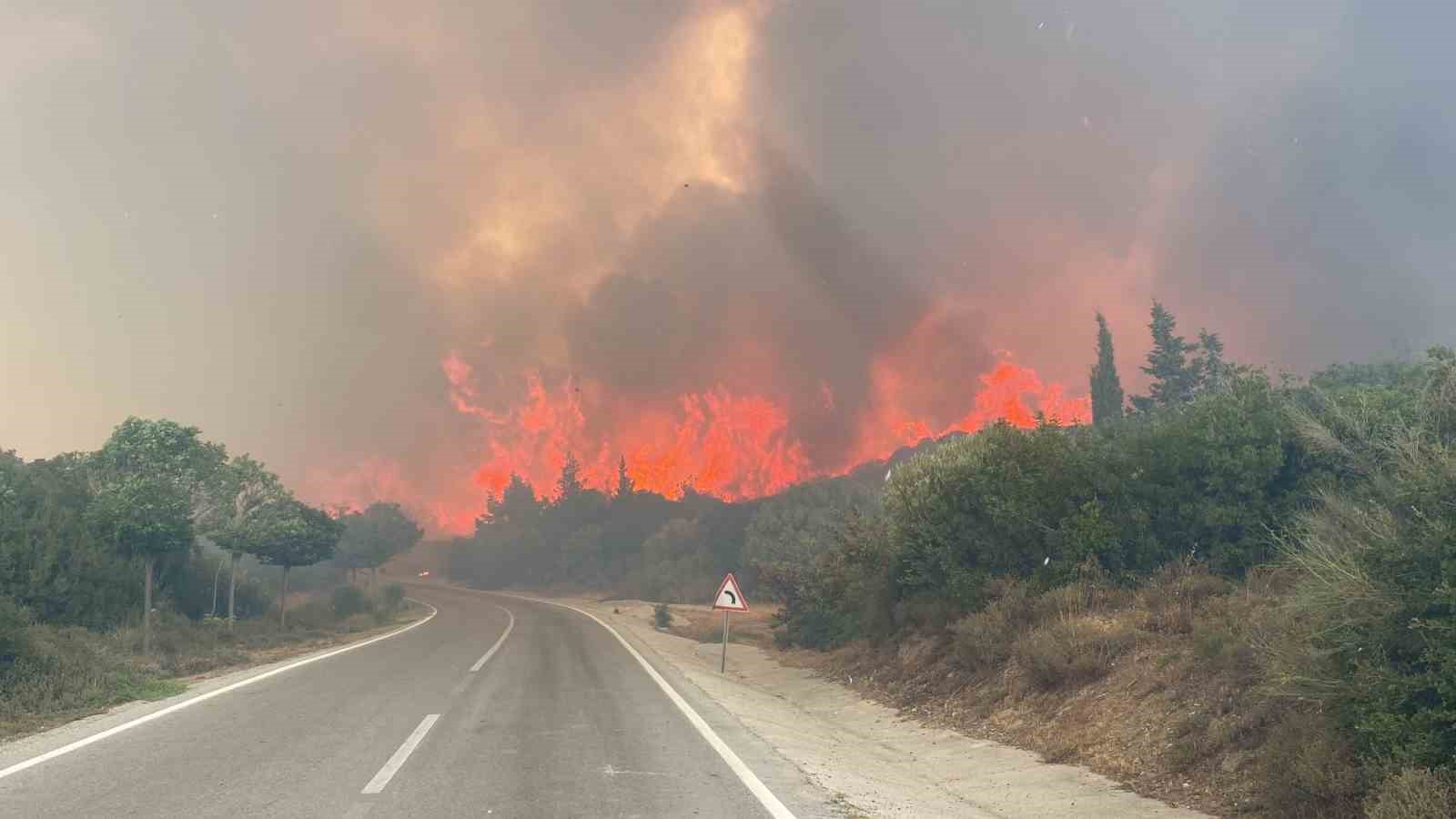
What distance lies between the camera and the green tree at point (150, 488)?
22312 millimetres

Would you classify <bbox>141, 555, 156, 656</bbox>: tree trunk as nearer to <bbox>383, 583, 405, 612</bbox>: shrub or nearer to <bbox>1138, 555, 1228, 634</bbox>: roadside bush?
<bbox>1138, 555, 1228, 634</bbox>: roadside bush

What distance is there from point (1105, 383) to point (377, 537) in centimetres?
7390

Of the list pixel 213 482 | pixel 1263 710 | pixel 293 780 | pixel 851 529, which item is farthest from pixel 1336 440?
pixel 213 482

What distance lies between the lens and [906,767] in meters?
9.71

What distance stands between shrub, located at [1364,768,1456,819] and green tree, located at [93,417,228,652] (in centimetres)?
2382

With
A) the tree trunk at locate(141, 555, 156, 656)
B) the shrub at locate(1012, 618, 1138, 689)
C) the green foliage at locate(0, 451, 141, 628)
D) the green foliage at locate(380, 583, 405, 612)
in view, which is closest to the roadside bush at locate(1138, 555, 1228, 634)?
the shrub at locate(1012, 618, 1138, 689)

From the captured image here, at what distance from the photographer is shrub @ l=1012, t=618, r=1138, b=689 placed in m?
10.7

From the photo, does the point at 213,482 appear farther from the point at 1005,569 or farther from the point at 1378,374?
the point at 1378,374

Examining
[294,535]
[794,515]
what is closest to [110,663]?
[294,535]

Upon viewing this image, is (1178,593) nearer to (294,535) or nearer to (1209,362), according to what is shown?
(294,535)

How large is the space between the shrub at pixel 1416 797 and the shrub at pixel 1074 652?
5110 mm

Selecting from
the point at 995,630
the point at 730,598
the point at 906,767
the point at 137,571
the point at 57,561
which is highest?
the point at 57,561

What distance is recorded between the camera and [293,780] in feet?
23.0

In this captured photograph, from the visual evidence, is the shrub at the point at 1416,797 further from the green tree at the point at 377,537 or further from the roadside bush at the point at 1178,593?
the green tree at the point at 377,537
